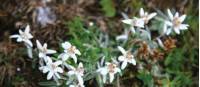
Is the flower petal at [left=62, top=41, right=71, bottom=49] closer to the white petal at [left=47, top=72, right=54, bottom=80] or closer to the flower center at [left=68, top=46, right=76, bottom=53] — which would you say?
the flower center at [left=68, top=46, right=76, bottom=53]

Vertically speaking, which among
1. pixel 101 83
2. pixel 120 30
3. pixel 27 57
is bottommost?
pixel 101 83

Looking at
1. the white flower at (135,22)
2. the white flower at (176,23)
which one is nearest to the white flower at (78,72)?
the white flower at (135,22)

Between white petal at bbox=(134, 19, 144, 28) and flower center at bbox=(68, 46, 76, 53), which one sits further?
white petal at bbox=(134, 19, 144, 28)

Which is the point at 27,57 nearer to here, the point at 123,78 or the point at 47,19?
the point at 47,19

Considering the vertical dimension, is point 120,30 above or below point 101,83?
above

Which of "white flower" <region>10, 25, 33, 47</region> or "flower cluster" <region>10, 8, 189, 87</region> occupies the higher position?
"white flower" <region>10, 25, 33, 47</region>

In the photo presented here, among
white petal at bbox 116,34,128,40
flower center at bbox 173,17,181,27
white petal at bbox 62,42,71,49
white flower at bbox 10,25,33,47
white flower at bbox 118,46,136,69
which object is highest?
flower center at bbox 173,17,181,27

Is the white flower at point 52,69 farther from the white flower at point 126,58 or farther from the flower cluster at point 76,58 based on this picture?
the white flower at point 126,58

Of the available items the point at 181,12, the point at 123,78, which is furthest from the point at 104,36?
the point at 181,12

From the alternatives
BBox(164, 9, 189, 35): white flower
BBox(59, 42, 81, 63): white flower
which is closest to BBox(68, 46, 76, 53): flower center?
BBox(59, 42, 81, 63): white flower

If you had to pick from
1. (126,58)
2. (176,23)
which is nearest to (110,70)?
(126,58)

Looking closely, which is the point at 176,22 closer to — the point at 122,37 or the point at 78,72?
the point at 122,37
